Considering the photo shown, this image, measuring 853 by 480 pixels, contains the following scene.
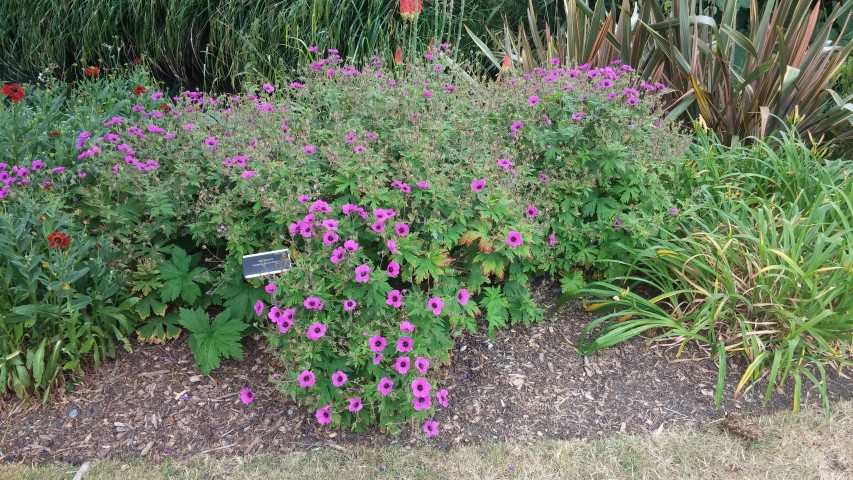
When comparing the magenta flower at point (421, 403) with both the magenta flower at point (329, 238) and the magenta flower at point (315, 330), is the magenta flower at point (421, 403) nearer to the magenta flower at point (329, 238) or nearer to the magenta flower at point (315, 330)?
the magenta flower at point (315, 330)

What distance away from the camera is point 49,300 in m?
2.68

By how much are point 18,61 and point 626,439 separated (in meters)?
6.96

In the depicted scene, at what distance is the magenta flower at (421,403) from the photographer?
2299 mm

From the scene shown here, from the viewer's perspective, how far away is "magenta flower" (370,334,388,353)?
230 cm

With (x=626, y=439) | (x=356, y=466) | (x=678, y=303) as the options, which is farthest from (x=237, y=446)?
(x=678, y=303)

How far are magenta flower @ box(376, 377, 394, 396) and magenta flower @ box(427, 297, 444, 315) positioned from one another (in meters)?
0.28

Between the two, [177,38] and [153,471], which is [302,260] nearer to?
[153,471]

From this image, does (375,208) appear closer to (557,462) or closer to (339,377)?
(339,377)

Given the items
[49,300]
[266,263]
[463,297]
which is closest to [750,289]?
[463,297]

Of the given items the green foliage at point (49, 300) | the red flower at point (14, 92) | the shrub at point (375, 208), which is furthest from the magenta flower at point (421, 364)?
the red flower at point (14, 92)

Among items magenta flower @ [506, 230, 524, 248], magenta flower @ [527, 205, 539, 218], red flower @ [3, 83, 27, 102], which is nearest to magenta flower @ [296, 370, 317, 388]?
magenta flower @ [506, 230, 524, 248]

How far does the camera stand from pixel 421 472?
237cm

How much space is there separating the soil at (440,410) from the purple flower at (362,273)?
633 mm

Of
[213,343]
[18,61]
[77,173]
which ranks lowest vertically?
A: [18,61]
